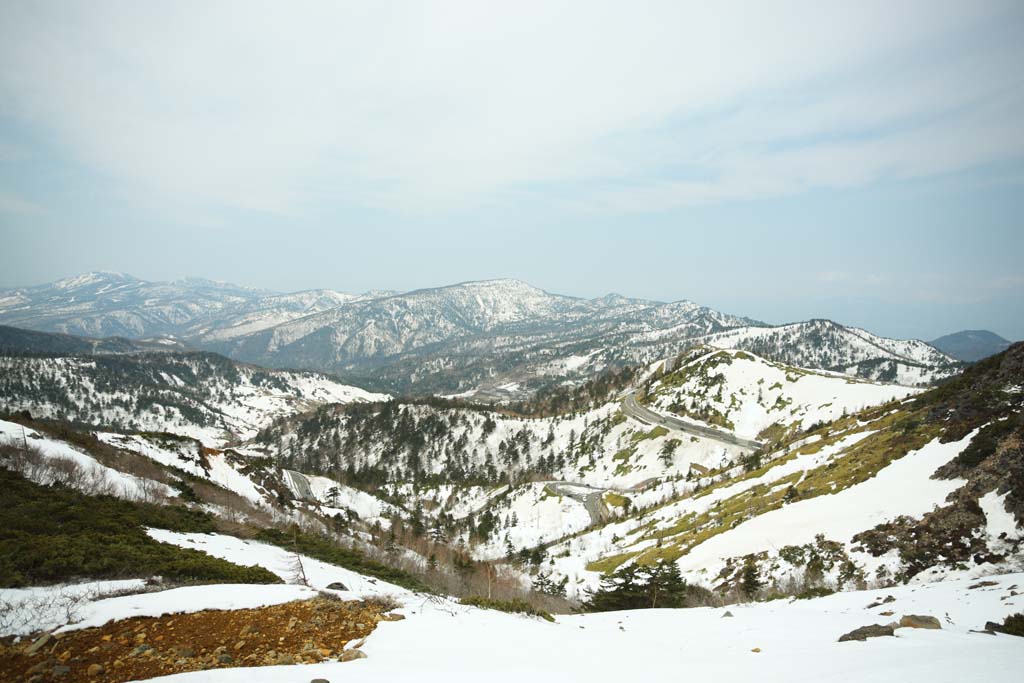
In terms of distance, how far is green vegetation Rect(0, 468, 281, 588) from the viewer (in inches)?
624

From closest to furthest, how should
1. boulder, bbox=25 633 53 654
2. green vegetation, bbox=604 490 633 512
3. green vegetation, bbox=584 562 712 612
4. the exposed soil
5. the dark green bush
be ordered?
1. the exposed soil
2. boulder, bbox=25 633 53 654
3. the dark green bush
4. green vegetation, bbox=584 562 712 612
5. green vegetation, bbox=604 490 633 512

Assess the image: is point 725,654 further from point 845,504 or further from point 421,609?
point 845,504

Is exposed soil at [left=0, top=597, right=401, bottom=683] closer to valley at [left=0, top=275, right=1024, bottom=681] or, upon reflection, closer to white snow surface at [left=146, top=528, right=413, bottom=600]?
valley at [left=0, top=275, right=1024, bottom=681]

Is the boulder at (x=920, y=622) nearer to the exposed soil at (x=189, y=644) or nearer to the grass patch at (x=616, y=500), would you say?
the exposed soil at (x=189, y=644)

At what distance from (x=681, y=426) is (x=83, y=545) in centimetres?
12756

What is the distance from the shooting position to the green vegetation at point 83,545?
624 inches

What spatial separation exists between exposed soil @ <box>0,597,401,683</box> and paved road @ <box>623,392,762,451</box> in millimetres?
111636

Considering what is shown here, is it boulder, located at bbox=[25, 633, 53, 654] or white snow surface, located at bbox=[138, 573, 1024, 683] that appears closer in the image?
white snow surface, located at bbox=[138, 573, 1024, 683]

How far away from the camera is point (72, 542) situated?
1827 centimetres

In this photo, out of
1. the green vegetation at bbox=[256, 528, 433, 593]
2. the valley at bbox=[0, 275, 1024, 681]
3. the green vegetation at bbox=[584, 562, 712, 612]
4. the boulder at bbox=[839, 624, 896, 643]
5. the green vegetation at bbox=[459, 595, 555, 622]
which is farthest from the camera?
the green vegetation at bbox=[256, 528, 433, 593]

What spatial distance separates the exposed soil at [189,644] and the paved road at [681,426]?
11164 centimetres

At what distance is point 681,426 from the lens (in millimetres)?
124375

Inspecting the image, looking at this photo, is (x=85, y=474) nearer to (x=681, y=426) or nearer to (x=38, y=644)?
(x=38, y=644)

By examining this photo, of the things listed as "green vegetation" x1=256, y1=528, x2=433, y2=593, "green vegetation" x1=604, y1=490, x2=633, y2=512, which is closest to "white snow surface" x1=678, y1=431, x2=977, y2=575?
"green vegetation" x1=256, y1=528, x2=433, y2=593
